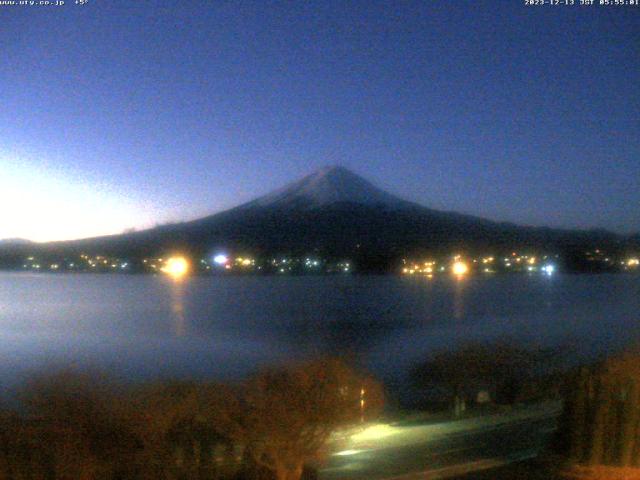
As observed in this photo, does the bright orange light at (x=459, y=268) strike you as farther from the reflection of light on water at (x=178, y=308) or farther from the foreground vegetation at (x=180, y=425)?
the foreground vegetation at (x=180, y=425)

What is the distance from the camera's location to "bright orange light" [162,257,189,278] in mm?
62438

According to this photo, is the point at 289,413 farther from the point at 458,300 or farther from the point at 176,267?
the point at 176,267

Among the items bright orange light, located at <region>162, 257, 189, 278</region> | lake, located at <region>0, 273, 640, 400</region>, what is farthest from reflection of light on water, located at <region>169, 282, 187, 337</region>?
bright orange light, located at <region>162, 257, 189, 278</region>

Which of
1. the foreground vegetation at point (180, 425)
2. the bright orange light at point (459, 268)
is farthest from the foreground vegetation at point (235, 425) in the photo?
the bright orange light at point (459, 268)

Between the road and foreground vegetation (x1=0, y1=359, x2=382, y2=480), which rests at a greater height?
foreground vegetation (x1=0, y1=359, x2=382, y2=480)

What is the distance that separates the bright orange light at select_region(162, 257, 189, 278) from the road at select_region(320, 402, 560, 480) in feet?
153

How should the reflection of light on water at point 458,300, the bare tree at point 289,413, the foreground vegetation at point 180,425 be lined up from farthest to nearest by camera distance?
the reflection of light on water at point 458,300
the bare tree at point 289,413
the foreground vegetation at point 180,425

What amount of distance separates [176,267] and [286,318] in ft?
66.0

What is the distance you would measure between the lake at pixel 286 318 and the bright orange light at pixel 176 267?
3.03 ft

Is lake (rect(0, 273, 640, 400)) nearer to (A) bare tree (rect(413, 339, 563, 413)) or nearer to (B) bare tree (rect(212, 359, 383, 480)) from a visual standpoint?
(A) bare tree (rect(413, 339, 563, 413))

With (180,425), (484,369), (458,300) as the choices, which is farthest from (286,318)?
(180,425)

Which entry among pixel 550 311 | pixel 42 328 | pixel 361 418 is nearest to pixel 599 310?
pixel 550 311

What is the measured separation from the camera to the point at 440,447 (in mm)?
13570

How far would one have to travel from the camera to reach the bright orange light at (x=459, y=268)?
6344cm
